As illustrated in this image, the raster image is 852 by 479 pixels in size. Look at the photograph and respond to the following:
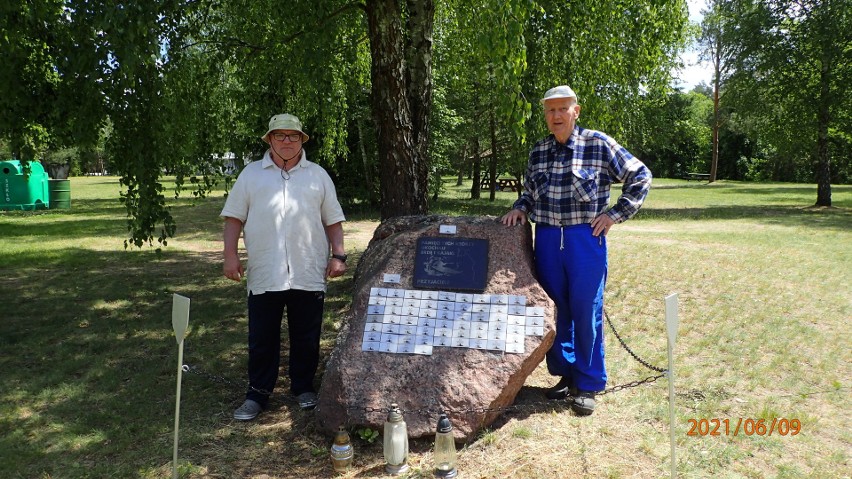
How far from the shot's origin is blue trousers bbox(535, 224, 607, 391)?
4133 millimetres

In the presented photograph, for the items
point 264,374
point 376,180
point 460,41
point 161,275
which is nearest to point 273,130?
point 264,374

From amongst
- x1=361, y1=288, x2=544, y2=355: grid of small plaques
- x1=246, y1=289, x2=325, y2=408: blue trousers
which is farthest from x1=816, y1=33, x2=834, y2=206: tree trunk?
x1=246, y1=289, x2=325, y2=408: blue trousers

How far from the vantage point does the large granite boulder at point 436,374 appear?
3.84m

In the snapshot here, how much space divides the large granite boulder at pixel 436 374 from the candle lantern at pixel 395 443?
0.77 ft

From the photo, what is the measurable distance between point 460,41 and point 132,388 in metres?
6.09

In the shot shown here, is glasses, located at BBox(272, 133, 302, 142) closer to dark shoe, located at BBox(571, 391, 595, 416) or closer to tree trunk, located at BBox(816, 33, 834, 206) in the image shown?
dark shoe, located at BBox(571, 391, 595, 416)

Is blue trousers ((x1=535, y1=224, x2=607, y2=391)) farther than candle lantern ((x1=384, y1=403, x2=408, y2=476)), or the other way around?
blue trousers ((x1=535, y1=224, x2=607, y2=391))

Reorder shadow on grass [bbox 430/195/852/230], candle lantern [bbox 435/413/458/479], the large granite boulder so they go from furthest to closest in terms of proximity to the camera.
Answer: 1. shadow on grass [bbox 430/195/852/230]
2. the large granite boulder
3. candle lantern [bbox 435/413/458/479]

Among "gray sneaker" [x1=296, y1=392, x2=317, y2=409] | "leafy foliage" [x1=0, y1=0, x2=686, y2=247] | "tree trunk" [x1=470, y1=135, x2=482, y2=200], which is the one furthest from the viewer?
"tree trunk" [x1=470, y1=135, x2=482, y2=200]

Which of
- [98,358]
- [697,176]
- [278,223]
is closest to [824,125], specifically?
[278,223]

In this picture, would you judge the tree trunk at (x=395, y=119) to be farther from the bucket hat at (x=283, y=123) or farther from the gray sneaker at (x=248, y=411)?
the gray sneaker at (x=248, y=411)

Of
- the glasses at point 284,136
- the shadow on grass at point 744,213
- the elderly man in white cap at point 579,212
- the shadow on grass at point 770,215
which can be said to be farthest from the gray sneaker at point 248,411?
the shadow on grass at point 770,215

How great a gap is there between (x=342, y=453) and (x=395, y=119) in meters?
3.70

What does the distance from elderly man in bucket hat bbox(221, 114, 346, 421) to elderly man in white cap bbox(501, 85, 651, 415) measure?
1454mm
